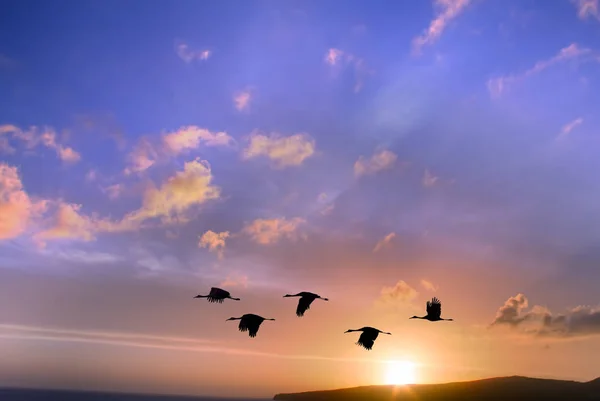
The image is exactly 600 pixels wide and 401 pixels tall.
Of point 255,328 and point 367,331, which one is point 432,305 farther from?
point 255,328

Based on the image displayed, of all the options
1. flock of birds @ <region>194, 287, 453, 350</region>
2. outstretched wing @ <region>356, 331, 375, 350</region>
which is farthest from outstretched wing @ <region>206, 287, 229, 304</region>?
outstretched wing @ <region>356, 331, 375, 350</region>

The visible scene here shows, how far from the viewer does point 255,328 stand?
2817 cm

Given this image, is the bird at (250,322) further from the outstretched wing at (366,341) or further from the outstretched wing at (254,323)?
the outstretched wing at (366,341)

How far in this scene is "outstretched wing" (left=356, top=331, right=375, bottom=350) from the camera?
29469 mm

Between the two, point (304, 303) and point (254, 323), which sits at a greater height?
point (304, 303)

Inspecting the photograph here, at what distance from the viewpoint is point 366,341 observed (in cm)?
2998

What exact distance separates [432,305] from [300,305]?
10.8 meters

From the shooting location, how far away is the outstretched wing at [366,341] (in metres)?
29.5

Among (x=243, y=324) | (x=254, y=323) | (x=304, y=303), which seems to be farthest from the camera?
(x=304, y=303)

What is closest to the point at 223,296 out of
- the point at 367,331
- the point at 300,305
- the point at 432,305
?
the point at 300,305

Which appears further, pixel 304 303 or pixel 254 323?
pixel 304 303

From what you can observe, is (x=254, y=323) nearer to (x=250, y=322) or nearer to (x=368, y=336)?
(x=250, y=322)

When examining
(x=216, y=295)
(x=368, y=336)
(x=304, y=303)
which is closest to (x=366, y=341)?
(x=368, y=336)

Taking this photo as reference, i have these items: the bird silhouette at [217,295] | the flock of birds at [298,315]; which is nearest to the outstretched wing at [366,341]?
the flock of birds at [298,315]
